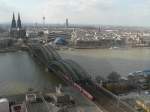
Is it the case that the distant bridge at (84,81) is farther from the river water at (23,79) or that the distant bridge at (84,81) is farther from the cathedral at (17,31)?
the cathedral at (17,31)

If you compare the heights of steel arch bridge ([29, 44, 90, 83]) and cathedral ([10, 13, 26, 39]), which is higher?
cathedral ([10, 13, 26, 39])

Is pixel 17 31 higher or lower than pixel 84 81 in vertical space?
higher

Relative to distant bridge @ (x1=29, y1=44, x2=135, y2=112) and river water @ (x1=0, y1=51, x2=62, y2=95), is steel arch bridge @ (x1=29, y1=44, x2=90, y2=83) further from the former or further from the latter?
river water @ (x1=0, y1=51, x2=62, y2=95)

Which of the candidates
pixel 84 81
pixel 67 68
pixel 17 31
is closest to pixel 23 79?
pixel 67 68

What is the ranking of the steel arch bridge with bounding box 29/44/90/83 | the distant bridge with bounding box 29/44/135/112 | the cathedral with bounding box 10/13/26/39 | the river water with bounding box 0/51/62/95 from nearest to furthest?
1. the distant bridge with bounding box 29/44/135/112
2. the river water with bounding box 0/51/62/95
3. the steel arch bridge with bounding box 29/44/90/83
4. the cathedral with bounding box 10/13/26/39

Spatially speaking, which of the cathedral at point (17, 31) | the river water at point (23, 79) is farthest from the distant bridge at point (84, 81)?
the cathedral at point (17, 31)

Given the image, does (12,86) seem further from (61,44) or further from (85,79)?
(61,44)

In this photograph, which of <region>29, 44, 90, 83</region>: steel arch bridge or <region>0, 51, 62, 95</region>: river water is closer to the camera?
<region>0, 51, 62, 95</region>: river water

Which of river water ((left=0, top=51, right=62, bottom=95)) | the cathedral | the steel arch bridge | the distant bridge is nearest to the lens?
the distant bridge

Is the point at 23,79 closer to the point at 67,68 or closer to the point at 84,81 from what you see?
the point at 67,68

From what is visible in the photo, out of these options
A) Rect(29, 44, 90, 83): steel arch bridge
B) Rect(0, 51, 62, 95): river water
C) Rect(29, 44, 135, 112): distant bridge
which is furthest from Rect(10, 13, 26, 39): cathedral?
Rect(0, 51, 62, 95): river water

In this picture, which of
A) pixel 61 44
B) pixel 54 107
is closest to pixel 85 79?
pixel 54 107

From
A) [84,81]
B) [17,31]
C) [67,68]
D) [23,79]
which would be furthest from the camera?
[17,31]
